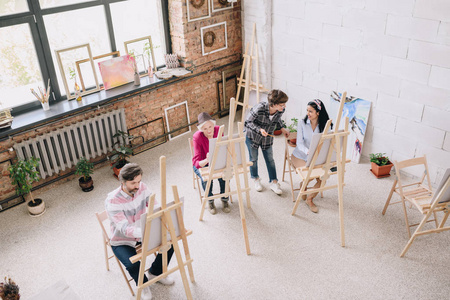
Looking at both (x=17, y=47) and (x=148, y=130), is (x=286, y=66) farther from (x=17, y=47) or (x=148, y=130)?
(x=17, y=47)

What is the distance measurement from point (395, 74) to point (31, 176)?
4.58 m

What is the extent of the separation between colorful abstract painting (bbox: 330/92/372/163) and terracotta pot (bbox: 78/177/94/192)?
138 inches

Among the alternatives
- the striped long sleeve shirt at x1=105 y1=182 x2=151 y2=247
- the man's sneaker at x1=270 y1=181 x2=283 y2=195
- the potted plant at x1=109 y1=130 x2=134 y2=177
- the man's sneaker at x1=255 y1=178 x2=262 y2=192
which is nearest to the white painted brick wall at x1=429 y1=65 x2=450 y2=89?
the man's sneaker at x1=270 y1=181 x2=283 y2=195

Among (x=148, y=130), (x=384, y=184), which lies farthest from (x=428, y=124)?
(x=148, y=130)

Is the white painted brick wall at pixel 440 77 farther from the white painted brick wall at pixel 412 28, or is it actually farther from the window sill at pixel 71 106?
the window sill at pixel 71 106

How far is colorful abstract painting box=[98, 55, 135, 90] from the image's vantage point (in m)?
5.43

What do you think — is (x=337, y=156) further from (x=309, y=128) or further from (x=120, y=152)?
(x=120, y=152)

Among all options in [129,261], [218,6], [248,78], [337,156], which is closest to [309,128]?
[337,156]

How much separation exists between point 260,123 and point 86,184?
244cm

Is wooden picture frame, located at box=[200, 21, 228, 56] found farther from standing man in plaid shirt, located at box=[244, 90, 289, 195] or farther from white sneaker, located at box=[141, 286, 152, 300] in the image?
white sneaker, located at box=[141, 286, 152, 300]

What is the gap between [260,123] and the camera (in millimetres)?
4609

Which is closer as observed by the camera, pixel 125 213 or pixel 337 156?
pixel 125 213

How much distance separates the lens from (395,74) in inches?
188

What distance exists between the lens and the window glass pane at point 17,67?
15.2 ft
